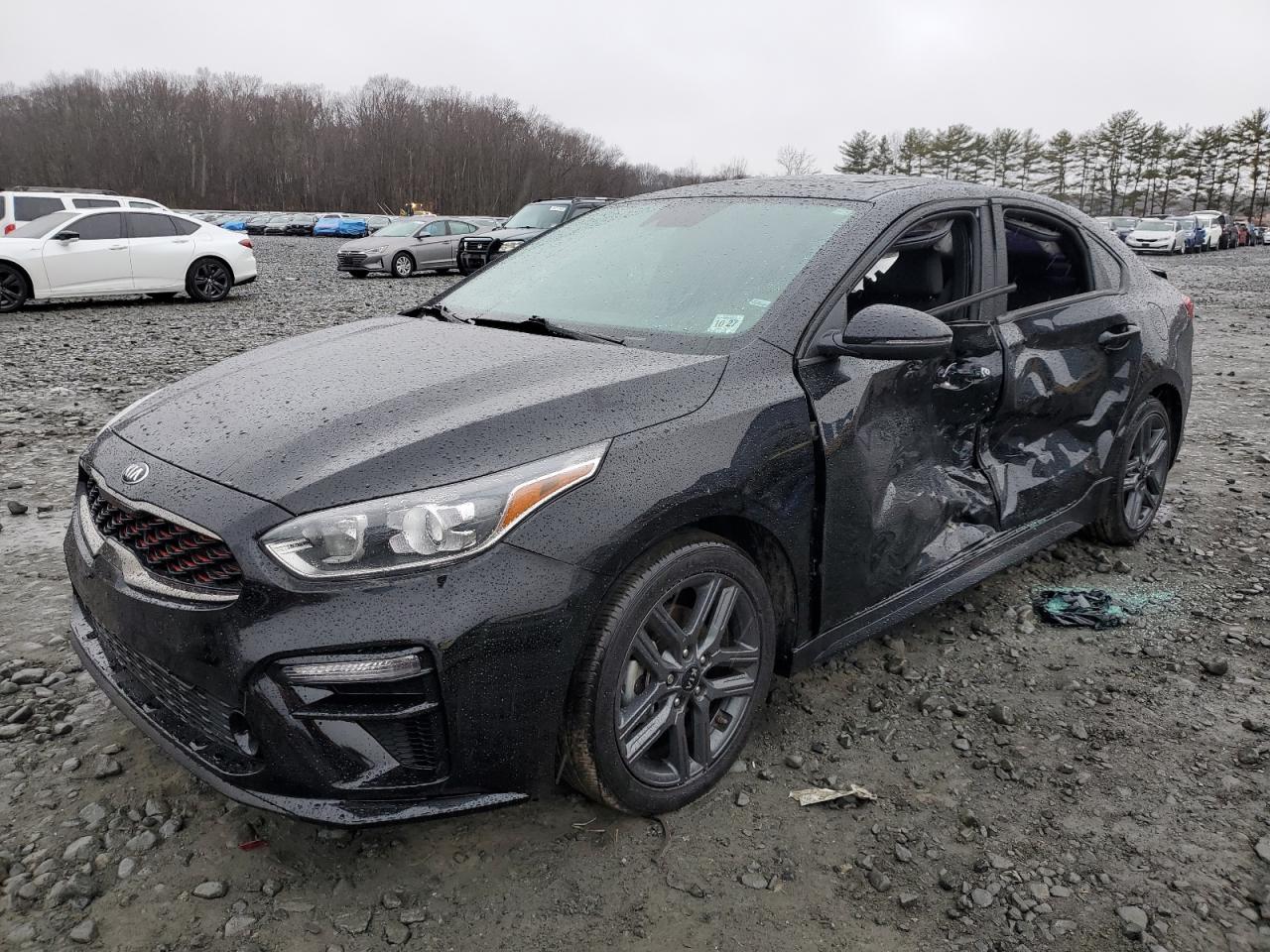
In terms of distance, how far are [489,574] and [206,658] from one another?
0.63 m

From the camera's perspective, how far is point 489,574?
1962mm

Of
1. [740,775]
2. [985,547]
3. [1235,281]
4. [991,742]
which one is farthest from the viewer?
[1235,281]

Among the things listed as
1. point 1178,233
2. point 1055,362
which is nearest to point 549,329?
point 1055,362

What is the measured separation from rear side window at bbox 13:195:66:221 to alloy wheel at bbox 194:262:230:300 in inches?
94.4

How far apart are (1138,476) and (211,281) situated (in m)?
14.2

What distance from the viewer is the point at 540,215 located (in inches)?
790

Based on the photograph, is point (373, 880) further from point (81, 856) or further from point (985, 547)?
point (985, 547)

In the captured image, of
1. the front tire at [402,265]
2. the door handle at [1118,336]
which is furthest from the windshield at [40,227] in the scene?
the door handle at [1118,336]

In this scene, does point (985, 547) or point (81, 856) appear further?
point (985, 547)

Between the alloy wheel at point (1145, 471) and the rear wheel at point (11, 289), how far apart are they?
13.9 meters

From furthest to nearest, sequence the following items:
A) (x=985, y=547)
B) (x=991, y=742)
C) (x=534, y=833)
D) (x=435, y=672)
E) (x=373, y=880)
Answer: (x=985, y=547) → (x=991, y=742) → (x=534, y=833) → (x=373, y=880) → (x=435, y=672)

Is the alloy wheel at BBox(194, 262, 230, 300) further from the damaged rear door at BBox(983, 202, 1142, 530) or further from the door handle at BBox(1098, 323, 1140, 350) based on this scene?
Result: the door handle at BBox(1098, 323, 1140, 350)

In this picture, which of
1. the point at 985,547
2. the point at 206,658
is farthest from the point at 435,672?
the point at 985,547

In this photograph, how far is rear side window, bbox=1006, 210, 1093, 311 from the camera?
11.2 ft
